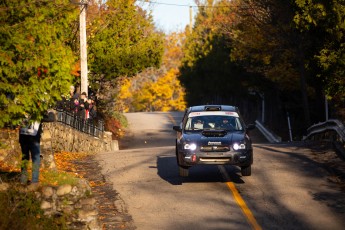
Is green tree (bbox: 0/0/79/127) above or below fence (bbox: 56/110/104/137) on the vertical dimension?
above

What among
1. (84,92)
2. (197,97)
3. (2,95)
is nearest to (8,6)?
(2,95)

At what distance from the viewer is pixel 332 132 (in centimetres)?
2859

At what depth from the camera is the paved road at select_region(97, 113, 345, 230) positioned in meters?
13.9

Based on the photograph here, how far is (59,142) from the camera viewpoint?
28078mm

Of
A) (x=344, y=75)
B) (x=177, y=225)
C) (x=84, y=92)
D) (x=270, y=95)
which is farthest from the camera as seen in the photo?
(x=270, y=95)

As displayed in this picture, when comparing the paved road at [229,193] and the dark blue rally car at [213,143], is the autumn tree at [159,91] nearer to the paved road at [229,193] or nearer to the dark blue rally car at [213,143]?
the paved road at [229,193]

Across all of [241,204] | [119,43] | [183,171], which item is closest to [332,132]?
[183,171]

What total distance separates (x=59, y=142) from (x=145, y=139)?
18.2 meters

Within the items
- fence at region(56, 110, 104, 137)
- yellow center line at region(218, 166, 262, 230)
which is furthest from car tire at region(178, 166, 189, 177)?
fence at region(56, 110, 104, 137)

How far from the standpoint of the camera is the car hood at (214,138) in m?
17.2

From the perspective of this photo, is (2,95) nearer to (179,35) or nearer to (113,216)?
(113,216)

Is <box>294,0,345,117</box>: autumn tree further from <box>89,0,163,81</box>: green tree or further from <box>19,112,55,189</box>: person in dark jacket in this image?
<box>89,0,163,81</box>: green tree

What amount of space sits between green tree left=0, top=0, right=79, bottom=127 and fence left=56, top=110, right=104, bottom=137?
17116 millimetres

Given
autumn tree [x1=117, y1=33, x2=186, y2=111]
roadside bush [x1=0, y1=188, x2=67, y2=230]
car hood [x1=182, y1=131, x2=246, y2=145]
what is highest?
autumn tree [x1=117, y1=33, x2=186, y2=111]
